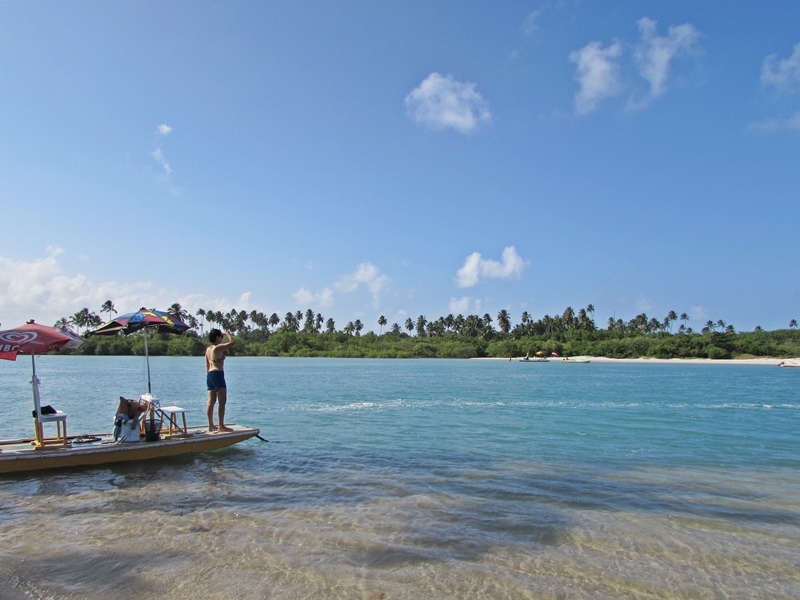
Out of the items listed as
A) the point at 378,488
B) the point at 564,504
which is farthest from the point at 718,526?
the point at 378,488

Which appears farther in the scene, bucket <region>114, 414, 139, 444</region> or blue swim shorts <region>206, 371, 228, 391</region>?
blue swim shorts <region>206, 371, 228, 391</region>

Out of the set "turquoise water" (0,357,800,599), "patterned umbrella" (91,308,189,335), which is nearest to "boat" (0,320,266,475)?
"turquoise water" (0,357,800,599)

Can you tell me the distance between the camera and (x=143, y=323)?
12.6m

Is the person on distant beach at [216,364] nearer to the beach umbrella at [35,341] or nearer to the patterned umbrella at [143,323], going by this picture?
the patterned umbrella at [143,323]

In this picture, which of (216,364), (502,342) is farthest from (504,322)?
(216,364)

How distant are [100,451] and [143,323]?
9.95ft

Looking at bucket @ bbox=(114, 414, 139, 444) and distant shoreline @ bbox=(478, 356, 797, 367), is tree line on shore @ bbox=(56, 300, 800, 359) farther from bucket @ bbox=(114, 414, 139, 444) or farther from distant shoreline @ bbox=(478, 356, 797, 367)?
bucket @ bbox=(114, 414, 139, 444)

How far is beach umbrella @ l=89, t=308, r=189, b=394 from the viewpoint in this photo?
41.6ft

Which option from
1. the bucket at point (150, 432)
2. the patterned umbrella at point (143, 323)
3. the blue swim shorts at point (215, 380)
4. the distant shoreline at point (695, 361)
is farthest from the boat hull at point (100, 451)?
the distant shoreline at point (695, 361)

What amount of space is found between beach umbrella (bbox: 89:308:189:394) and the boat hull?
1.73 meters

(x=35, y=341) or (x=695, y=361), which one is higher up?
(x=35, y=341)

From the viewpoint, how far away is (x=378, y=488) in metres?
10.6

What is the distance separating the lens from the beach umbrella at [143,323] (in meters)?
12.7

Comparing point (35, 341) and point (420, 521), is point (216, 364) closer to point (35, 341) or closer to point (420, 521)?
point (35, 341)
